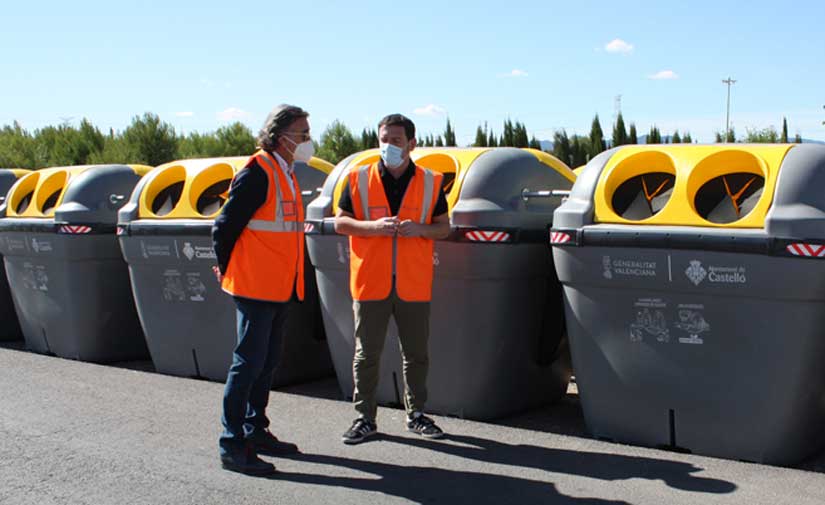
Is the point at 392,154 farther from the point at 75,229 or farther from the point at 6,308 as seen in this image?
the point at 6,308

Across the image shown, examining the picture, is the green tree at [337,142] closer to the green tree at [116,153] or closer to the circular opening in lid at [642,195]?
the green tree at [116,153]

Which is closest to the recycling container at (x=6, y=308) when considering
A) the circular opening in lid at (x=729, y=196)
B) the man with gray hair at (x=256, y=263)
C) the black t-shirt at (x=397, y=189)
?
the man with gray hair at (x=256, y=263)

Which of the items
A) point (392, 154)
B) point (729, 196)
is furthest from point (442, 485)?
point (729, 196)

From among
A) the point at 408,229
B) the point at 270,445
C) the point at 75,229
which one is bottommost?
the point at 270,445

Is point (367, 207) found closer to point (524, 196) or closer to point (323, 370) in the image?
point (524, 196)

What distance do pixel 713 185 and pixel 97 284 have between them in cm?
491

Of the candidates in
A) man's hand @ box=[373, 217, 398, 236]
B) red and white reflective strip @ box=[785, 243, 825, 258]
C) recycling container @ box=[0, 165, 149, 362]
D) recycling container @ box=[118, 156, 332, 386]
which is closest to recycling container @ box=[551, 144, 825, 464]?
red and white reflective strip @ box=[785, 243, 825, 258]

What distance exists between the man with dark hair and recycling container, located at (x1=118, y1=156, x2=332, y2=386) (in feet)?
5.49

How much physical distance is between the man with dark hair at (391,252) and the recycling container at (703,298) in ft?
2.35

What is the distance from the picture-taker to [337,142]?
2277 cm

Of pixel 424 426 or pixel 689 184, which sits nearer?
pixel 689 184

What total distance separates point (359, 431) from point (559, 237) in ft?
4.84

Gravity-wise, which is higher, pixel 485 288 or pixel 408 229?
pixel 408 229

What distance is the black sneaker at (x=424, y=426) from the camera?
4.88m
